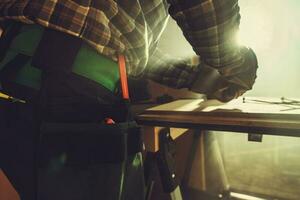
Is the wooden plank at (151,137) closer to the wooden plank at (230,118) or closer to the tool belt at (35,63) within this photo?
the wooden plank at (230,118)

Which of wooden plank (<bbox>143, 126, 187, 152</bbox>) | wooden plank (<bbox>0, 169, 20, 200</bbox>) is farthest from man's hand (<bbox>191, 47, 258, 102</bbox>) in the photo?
wooden plank (<bbox>0, 169, 20, 200</bbox>)

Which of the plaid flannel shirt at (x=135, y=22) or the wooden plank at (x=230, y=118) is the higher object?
the plaid flannel shirt at (x=135, y=22)

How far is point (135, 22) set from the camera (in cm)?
67

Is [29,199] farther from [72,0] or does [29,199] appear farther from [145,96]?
[145,96]

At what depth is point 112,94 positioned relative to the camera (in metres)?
0.67

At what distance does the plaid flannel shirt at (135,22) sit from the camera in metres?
0.62

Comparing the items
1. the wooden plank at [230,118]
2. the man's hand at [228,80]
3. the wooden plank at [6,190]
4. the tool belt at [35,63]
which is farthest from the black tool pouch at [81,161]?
the wooden plank at [6,190]

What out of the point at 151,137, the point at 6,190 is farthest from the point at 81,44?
the point at 6,190

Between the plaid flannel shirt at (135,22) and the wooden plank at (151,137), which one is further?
the wooden plank at (151,137)

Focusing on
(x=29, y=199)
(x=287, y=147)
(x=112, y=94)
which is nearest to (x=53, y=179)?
(x=29, y=199)

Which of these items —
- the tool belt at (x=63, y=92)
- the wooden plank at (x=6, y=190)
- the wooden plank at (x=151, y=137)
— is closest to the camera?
the tool belt at (x=63, y=92)

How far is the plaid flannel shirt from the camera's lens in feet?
2.05

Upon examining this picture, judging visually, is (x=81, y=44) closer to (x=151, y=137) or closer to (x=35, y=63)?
(x=35, y=63)

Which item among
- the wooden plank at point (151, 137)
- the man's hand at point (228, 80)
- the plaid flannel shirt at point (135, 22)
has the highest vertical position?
the plaid flannel shirt at point (135, 22)
